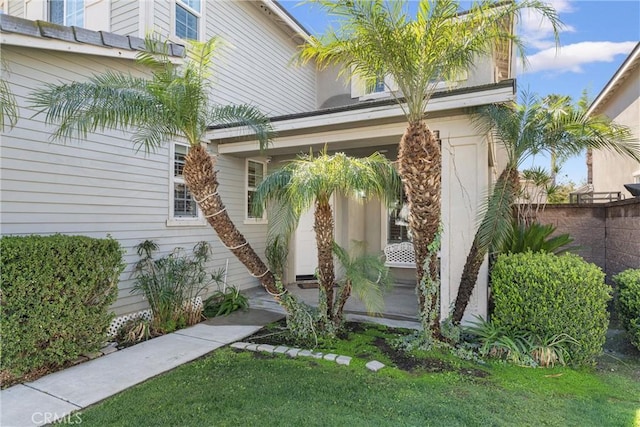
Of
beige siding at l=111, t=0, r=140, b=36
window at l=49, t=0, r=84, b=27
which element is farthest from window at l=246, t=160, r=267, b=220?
window at l=49, t=0, r=84, b=27

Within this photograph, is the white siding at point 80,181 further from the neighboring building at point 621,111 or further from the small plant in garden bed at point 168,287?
the neighboring building at point 621,111

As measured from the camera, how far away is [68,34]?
4.75 m

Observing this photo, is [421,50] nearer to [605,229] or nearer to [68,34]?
[68,34]

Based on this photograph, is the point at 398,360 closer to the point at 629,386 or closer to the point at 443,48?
the point at 629,386

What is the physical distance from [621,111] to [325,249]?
40.7 ft

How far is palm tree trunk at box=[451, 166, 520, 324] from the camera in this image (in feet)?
15.8

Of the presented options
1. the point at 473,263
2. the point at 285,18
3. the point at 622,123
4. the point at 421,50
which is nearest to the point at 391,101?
the point at 421,50

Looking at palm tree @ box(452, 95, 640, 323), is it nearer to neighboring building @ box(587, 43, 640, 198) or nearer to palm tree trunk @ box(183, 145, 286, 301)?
palm tree trunk @ box(183, 145, 286, 301)

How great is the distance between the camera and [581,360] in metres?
4.29

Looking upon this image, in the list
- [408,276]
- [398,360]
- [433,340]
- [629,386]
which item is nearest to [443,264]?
[433,340]

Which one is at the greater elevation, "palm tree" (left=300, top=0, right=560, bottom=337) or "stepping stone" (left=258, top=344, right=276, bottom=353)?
"palm tree" (left=300, top=0, right=560, bottom=337)

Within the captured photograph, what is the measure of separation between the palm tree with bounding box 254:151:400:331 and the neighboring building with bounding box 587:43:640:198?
7.39 m

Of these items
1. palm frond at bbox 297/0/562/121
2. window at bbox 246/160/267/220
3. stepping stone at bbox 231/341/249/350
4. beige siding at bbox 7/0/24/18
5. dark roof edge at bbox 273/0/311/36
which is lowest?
stepping stone at bbox 231/341/249/350

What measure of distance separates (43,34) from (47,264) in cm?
298
